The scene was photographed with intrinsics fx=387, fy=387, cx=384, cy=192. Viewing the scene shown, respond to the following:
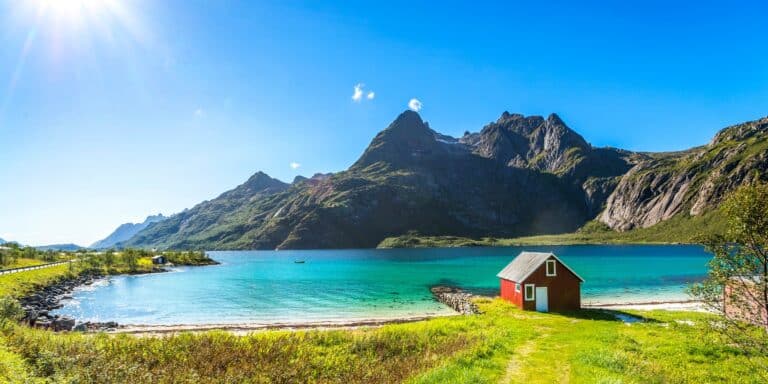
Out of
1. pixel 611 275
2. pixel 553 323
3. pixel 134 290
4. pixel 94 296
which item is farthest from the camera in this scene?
pixel 611 275

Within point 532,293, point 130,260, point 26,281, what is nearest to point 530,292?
point 532,293

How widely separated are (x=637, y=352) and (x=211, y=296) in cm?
7226

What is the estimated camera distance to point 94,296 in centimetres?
7369

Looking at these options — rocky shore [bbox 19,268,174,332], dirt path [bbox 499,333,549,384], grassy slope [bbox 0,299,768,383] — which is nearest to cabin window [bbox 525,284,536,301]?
grassy slope [bbox 0,299,768,383]

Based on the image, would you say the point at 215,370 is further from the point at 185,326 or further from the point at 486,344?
the point at 185,326

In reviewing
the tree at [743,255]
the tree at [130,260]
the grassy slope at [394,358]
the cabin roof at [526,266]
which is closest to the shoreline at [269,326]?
the cabin roof at [526,266]

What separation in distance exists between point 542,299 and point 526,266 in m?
4.41

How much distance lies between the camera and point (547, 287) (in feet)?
143

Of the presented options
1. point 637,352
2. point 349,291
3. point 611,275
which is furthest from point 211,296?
point 611,275

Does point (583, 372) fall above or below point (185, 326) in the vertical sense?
above

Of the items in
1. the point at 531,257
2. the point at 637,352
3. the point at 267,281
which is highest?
the point at 531,257

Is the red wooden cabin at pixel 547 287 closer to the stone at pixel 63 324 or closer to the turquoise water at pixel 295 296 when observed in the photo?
the turquoise water at pixel 295 296

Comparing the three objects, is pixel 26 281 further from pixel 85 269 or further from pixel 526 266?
pixel 526 266

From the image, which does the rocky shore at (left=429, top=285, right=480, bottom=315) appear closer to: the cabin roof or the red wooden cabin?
the cabin roof
